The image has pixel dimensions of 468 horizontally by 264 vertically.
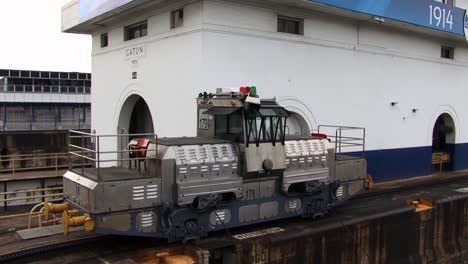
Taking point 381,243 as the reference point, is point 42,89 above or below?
above

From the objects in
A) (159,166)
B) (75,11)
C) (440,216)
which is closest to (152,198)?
(159,166)

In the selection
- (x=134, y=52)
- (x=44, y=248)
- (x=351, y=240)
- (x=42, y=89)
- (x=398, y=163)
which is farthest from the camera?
(x=42, y=89)

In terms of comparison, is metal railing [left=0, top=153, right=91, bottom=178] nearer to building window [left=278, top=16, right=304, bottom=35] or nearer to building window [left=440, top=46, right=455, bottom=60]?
building window [left=278, top=16, right=304, bottom=35]

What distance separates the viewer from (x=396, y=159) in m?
17.2

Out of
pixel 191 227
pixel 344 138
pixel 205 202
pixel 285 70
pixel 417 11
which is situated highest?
pixel 417 11

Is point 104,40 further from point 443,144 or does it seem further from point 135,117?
point 443,144

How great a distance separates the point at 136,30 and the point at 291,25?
533cm

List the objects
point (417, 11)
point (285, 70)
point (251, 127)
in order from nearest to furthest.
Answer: point (251, 127)
point (285, 70)
point (417, 11)

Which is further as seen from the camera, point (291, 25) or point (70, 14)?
point (70, 14)

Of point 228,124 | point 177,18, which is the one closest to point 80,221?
point 228,124

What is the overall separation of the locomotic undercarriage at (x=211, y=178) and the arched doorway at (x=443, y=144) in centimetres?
1186

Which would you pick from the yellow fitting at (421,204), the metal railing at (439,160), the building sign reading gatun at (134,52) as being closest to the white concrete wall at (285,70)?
the building sign reading gatun at (134,52)

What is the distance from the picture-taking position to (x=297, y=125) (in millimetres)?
14344

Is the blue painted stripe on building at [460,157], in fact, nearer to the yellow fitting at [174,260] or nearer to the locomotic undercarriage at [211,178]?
the locomotic undercarriage at [211,178]
